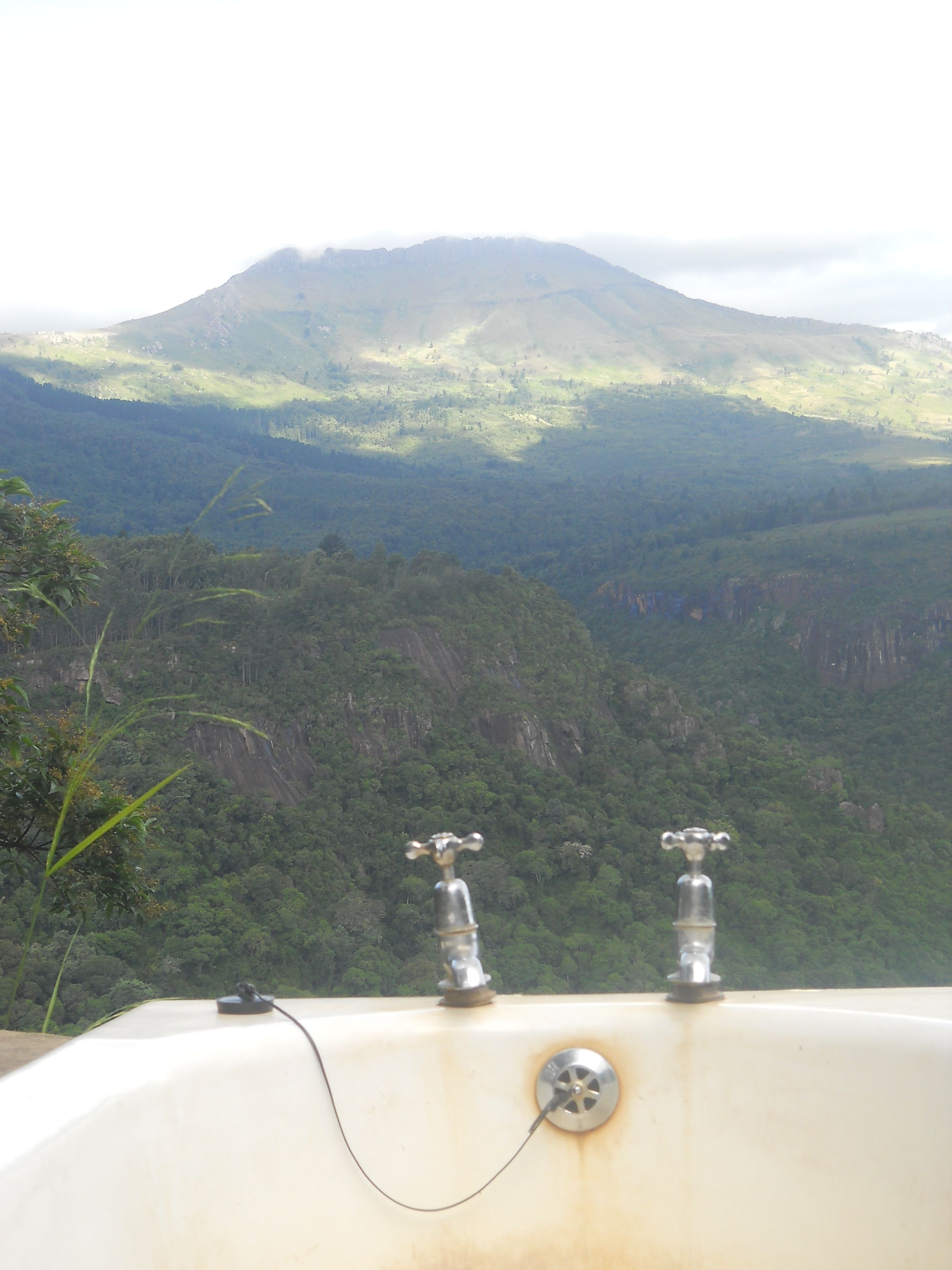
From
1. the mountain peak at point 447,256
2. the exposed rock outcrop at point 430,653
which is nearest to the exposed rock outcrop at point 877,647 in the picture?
the exposed rock outcrop at point 430,653

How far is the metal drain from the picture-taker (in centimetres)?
176

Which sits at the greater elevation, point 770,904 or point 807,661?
point 770,904

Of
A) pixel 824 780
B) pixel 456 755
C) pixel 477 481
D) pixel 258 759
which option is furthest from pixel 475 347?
pixel 258 759

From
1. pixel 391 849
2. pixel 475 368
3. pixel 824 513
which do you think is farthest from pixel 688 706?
pixel 475 368

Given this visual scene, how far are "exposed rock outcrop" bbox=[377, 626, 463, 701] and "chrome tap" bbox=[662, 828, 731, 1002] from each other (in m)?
22.9

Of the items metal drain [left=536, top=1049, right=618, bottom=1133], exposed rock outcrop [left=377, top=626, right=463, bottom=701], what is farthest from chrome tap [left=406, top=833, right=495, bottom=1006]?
exposed rock outcrop [left=377, top=626, right=463, bottom=701]

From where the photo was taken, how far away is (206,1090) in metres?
1.70

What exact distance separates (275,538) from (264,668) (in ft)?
74.4

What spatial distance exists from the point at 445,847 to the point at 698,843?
0.46 meters

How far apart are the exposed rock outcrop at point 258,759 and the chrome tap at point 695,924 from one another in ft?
56.1

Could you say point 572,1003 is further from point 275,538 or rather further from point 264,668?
point 275,538

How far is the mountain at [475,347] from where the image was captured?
108m

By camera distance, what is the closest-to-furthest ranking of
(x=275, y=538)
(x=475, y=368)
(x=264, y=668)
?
1. (x=264, y=668)
2. (x=275, y=538)
3. (x=475, y=368)

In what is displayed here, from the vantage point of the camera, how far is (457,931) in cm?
186
